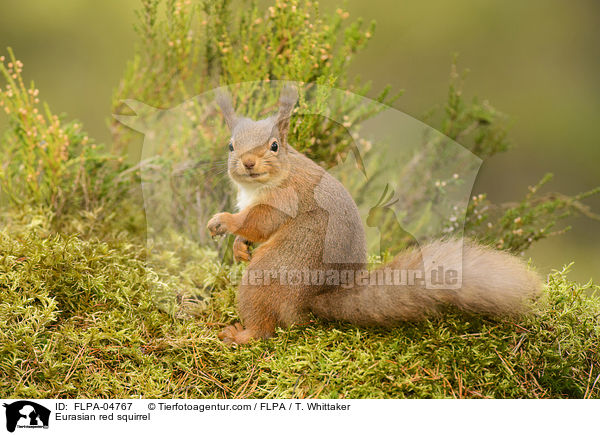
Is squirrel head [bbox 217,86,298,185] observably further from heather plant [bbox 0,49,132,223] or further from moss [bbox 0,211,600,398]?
heather plant [bbox 0,49,132,223]

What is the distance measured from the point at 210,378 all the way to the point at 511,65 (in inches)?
123

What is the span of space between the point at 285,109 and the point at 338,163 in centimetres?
61

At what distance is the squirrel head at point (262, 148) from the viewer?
73.8 inches

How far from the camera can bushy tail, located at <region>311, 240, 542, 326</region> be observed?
5.68ft

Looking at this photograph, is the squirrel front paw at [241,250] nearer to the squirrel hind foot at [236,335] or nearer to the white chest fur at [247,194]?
the white chest fur at [247,194]

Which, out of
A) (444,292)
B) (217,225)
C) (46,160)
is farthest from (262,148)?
(46,160)

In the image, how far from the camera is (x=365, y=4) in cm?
371

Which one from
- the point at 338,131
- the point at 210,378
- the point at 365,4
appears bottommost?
the point at 210,378

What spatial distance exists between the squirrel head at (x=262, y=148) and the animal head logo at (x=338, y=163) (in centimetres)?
16

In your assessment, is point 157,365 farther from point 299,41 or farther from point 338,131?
point 299,41
